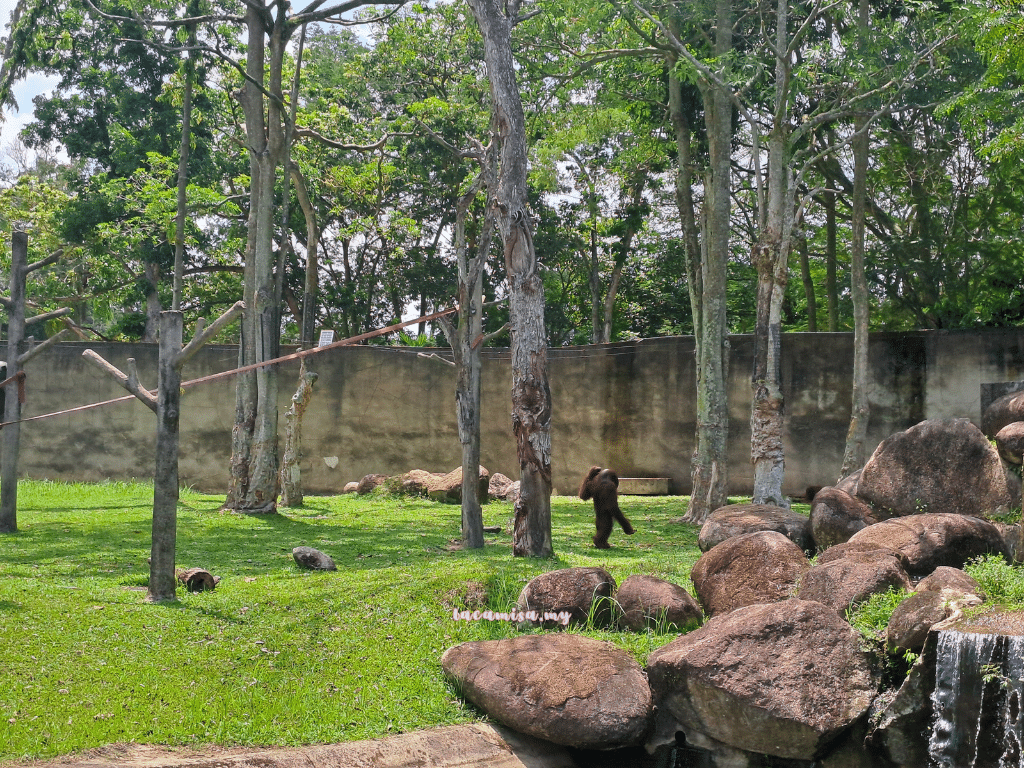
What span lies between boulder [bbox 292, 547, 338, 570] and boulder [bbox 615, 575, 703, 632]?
9.37 feet

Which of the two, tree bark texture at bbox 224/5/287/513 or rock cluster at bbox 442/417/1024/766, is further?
tree bark texture at bbox 224/5/287/513

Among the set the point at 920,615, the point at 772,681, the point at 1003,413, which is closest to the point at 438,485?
the point at 1003,413

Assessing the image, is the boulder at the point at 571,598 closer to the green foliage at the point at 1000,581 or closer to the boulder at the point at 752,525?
the boulder at the point at 752,525

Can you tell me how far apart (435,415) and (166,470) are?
11.7 m

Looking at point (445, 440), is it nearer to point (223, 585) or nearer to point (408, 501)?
point (408, 501)

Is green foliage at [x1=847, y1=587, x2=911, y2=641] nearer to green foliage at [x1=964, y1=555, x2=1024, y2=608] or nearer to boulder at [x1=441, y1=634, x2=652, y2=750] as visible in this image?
green foliage at [x1=964, y1=555, x2=1024, y2=608]

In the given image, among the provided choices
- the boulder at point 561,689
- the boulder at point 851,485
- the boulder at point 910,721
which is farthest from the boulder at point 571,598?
the boulder at point 851,485

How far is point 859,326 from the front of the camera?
14633 mm

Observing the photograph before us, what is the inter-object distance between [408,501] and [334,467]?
3.39 meters

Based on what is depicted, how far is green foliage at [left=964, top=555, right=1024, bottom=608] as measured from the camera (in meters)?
6.00

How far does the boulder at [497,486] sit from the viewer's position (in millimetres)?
16266

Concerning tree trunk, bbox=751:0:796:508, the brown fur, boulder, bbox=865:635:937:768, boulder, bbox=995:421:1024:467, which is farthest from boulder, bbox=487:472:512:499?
boulder, bbox=865:635:937:768

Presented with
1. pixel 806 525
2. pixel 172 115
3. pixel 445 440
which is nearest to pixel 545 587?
pixel 806 525

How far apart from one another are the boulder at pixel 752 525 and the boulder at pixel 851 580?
7.19 feet
